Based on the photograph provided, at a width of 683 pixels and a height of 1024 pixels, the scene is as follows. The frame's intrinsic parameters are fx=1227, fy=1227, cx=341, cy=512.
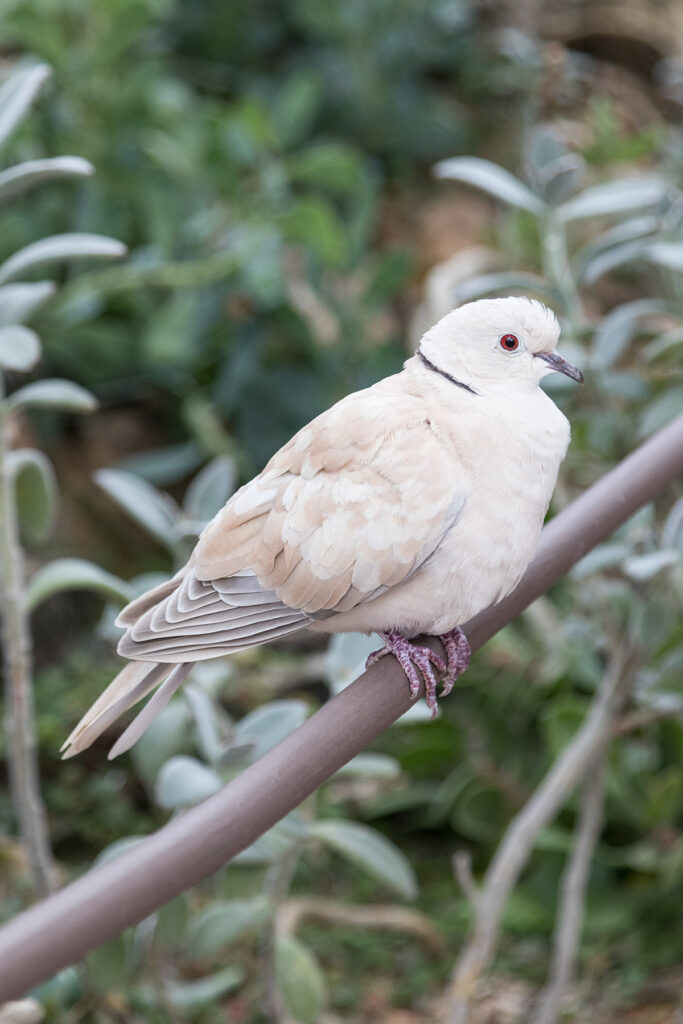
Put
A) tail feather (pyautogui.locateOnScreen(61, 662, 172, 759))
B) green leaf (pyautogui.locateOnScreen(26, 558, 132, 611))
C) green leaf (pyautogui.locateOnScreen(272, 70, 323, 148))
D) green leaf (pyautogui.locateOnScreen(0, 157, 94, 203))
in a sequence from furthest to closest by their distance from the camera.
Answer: green leaf (pyautogui.locateOnScreen(272, 70, 323, 148)) < green leaf (pyautogui.locateOnScreen(26, 558, 132, 611)) < green leaf (pyautogui.locateOnScreen(0, 157, 94, 203)) < tail feather (pyautogui.locateOnScreen(61, 662, 172, 759))

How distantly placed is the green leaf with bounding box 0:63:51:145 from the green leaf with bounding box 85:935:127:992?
1073mm

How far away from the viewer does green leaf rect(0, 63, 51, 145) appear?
149cm

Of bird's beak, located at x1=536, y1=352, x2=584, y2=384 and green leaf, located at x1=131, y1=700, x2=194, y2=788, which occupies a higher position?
bird's beak, located at x1=536, y1=352, x2=584, y2=384

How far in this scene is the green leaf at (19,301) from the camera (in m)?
1.52

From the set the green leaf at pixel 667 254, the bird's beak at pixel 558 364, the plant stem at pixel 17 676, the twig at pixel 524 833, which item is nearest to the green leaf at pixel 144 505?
the plant stem at pixel 17 676

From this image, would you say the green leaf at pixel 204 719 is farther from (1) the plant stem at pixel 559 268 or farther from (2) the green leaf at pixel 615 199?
(2) the green leaf at pixel 615 199

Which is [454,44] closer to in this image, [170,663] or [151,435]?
[151,435]

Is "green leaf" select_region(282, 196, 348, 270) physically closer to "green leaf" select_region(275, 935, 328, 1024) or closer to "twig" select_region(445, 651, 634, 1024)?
"twig" select_region(445, 651, 634, 1024)

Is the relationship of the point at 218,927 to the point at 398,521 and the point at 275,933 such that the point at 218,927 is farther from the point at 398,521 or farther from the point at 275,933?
the point at 398,521

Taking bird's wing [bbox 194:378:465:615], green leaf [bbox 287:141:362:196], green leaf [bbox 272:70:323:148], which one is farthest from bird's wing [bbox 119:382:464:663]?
green leaf [bbox 272:70:323:148]

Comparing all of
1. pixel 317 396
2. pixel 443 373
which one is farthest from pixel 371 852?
pixel 317 396

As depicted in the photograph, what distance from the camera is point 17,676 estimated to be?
64.6 inches

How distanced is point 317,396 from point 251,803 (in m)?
2.31

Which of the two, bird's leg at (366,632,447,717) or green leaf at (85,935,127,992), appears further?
green leaf at (85,935,127,992)
